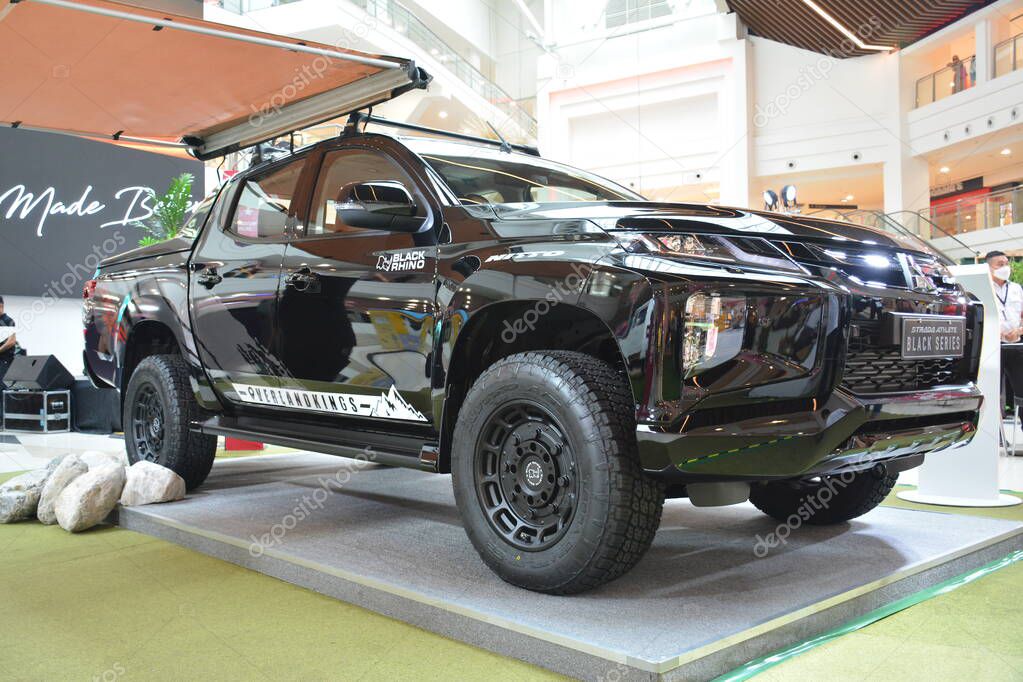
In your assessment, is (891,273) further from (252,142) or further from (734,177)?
(734,177)

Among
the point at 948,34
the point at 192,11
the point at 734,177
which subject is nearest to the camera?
the point at 192,11

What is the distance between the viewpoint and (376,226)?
117 inches

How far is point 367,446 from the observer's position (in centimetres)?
312

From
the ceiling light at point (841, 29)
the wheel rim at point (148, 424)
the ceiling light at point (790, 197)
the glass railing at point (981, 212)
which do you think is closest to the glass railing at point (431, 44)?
the ceiling light at point (841, 29)

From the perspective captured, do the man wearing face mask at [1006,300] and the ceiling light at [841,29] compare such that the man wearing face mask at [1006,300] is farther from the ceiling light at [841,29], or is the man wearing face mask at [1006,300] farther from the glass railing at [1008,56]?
the ceiling light at [841,29]

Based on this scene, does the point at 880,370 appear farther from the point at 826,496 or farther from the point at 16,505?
the point at 16,505

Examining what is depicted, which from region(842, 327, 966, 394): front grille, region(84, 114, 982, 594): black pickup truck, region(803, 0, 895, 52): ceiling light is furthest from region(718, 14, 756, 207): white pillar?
region(842, 327, 966, 394): front grille

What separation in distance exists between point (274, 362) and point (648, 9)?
918 inches

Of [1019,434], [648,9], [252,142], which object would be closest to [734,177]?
[648,9]

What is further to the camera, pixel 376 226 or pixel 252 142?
pixel 252 142

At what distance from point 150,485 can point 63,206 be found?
9469 millimetres

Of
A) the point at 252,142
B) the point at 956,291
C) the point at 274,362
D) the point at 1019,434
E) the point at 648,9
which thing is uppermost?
the point at 648,9

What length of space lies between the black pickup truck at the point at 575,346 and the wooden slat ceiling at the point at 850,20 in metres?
20.5

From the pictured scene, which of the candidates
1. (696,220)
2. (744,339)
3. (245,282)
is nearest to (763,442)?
(744,339)
